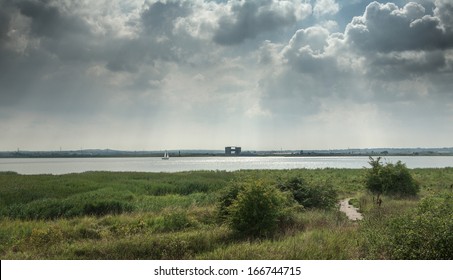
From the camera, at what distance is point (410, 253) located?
654 cm

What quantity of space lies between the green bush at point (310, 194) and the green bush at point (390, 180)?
4876 millimetres

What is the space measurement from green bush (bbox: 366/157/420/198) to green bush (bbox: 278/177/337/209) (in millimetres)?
4876

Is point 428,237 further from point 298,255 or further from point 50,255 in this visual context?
point 50,255

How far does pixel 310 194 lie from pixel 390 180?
629 cm

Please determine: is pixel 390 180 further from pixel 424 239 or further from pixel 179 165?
pixel 179 165

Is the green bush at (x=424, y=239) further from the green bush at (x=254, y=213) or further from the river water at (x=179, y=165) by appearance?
the river water at (x=179, y=165)

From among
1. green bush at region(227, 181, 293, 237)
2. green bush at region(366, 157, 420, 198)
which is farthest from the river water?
green bush at region(227, 181, 293, 237)

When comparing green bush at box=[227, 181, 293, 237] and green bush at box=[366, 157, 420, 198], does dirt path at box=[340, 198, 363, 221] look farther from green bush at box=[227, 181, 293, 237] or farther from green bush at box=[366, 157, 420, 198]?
green bush at box=[227, 181, 293, 237]

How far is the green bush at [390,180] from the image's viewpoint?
19.8 meters

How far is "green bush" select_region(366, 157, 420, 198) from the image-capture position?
1982 cm

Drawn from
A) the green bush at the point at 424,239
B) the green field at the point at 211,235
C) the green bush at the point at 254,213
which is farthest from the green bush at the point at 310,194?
the green bush at the point at 424,239

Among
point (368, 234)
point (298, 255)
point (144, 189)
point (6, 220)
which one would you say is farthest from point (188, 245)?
point (144, 189)

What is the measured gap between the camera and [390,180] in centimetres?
1991

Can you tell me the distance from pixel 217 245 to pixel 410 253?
15.3ft
